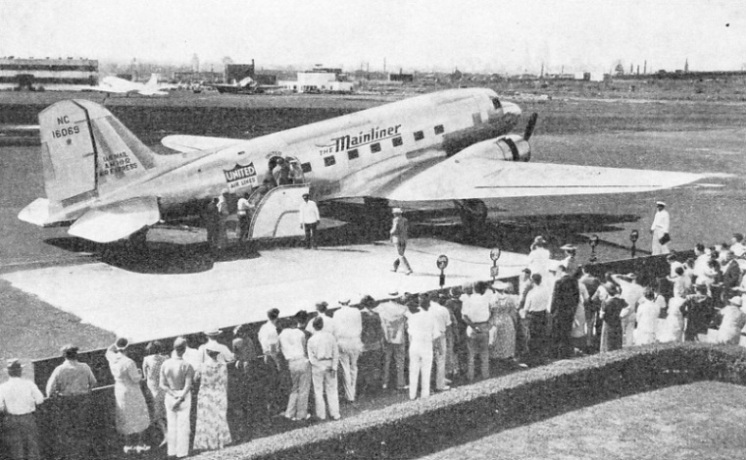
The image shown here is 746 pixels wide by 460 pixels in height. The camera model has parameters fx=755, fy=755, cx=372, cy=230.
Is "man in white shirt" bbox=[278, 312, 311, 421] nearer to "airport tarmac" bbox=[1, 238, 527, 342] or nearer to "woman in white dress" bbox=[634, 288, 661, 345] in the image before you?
"airport tarmac" bbox=[1, 238, 527, 342]

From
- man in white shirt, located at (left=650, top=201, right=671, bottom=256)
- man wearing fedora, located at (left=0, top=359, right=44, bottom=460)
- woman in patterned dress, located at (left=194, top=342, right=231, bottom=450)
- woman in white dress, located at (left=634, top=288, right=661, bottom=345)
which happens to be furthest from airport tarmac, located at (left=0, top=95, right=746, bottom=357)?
woman in white dress, located at (left=634, top=288, right=661, bottom=345)

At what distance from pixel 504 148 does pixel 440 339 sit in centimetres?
1513

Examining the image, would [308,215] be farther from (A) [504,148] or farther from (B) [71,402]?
(B) [71,402]

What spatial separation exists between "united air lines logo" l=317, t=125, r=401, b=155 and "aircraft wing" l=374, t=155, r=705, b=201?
1.69m

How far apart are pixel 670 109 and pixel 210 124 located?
60.6 m

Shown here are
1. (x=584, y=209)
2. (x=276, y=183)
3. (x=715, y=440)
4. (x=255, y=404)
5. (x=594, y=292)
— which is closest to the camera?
(x=715, y=440)

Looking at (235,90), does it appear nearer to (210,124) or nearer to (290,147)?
(210,124)

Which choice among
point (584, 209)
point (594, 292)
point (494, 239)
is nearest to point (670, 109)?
point (584, 209)

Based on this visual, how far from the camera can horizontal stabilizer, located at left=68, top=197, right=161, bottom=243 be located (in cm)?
1949

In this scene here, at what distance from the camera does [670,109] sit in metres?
96.7

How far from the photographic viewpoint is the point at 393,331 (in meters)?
12.5

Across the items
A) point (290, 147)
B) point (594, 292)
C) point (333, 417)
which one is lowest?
point (333, 417)

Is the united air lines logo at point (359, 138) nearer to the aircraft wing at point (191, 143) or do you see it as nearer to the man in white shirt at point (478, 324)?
the aircraft wing at point (191, 143)

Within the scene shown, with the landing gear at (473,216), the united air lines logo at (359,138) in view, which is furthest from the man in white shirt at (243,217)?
the landing gear at (473,216)
